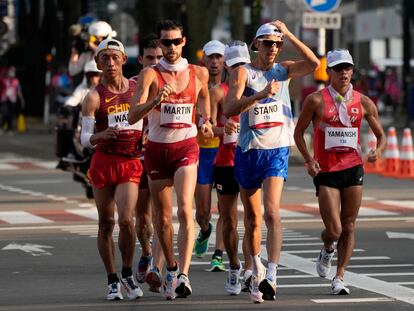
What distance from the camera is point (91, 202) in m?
23.8

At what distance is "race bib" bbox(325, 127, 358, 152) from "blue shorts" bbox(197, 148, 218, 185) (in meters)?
2.20

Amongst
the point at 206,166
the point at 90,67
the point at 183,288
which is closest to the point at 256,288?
the point at 183,288

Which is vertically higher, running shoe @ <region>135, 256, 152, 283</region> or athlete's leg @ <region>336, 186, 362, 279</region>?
athlete's leg @ <region>336, 186, 362, 279</region>

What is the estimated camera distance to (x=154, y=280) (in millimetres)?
13320

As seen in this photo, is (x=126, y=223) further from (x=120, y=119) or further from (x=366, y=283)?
(x=366, y=283)

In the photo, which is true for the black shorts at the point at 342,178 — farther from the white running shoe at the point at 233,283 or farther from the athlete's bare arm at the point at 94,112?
the athlete's bare arm at the point at 94,112

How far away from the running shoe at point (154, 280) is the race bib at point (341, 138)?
164cm

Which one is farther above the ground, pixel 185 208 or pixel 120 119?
pixel 120 119

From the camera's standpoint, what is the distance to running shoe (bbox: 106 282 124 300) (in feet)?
42.2

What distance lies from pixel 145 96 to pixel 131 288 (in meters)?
1.40

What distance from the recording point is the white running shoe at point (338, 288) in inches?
511

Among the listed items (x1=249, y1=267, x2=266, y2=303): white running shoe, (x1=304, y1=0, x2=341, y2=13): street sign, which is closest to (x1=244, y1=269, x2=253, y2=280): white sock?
(x1=249, y1=267, x2=266, y2=303): white running shoe

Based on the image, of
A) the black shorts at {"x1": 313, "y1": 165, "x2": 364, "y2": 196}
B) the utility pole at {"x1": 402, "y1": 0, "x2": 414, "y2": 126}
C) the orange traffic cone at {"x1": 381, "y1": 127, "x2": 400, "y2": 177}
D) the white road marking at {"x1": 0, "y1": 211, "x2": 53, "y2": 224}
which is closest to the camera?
the black shorts at {"x1": 313, "y1": 165, "x2": 364, "y2": 196}

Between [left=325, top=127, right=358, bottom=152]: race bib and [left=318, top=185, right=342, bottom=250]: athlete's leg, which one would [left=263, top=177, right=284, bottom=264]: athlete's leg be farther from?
[left=325, top=127, right=358, bottom=152]: race bib
